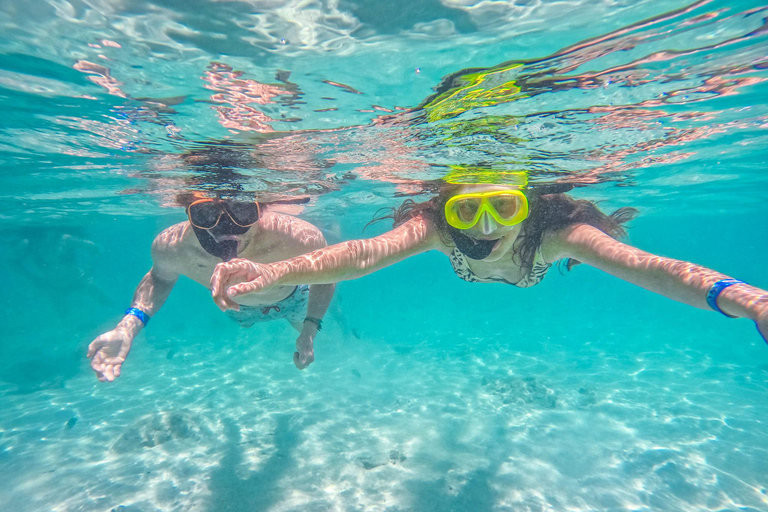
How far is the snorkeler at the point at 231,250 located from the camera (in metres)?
5.68

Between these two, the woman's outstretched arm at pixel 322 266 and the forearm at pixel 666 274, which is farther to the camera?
the woman's outstretched arm at pixel 322 266

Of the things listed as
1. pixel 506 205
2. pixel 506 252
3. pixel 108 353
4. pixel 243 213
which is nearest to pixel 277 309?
pixel 243 213

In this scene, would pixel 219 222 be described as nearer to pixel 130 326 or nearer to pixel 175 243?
pixel 175 243

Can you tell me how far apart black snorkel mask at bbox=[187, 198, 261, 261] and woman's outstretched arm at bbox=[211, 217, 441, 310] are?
3.10 m

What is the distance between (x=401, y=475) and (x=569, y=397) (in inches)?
354

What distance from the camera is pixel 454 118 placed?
6.67 metres

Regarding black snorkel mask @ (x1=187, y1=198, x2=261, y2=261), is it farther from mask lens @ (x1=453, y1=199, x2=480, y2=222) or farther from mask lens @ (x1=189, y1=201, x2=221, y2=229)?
mask lens @ (x1=453, y1=199, x2=480, y2=222)

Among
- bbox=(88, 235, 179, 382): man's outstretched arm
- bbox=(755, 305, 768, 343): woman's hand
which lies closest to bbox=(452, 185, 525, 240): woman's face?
bbox=(755, 305, 768, 343): woman's hand

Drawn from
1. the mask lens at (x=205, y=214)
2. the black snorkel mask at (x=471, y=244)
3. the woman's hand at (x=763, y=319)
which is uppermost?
the woman's hand at (x=763, y=319)

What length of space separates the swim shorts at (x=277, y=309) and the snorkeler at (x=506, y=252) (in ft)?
9.44

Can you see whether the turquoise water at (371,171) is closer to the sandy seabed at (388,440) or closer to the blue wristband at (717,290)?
the sandy seabed at (388,440)

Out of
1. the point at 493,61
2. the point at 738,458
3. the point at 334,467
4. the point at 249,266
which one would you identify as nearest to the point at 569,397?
the point at 738,458

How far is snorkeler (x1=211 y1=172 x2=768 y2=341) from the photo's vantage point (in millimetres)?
2578

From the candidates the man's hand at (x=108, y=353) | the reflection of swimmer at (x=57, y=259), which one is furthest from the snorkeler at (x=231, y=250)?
the reflection of swimmer at (x=57, y=259)
